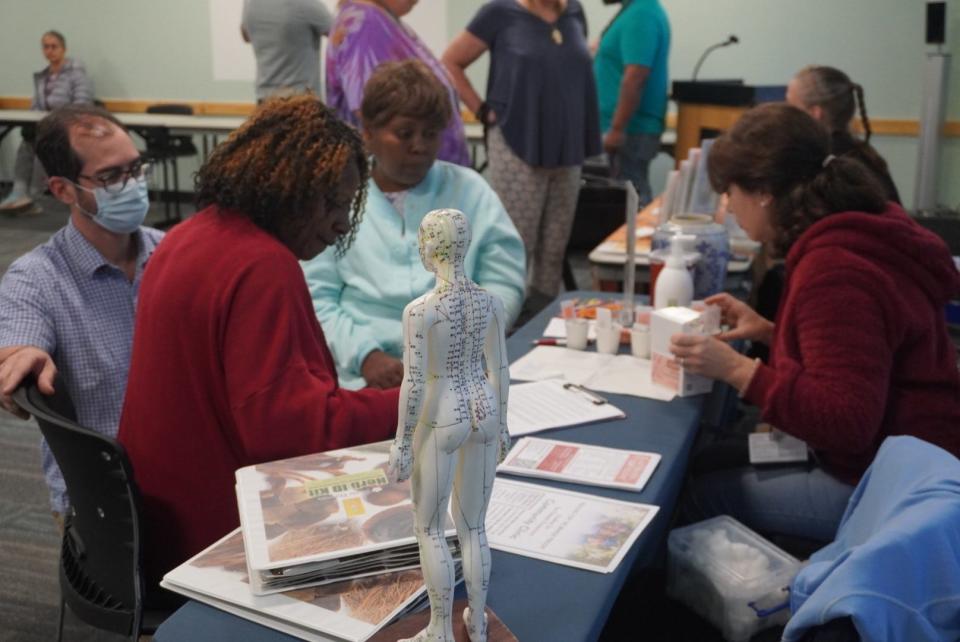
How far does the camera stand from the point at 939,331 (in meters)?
1.67

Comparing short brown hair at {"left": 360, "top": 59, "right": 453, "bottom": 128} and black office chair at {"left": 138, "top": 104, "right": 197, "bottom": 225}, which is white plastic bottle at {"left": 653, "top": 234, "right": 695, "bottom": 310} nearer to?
short brown hair at {"left": 360, "top": 59, "right": 453, "bottom": 128}

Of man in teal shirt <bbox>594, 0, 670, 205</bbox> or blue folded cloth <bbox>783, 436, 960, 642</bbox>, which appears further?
man in teal shirt <bbox>594, 0, 670, 205</bbox>

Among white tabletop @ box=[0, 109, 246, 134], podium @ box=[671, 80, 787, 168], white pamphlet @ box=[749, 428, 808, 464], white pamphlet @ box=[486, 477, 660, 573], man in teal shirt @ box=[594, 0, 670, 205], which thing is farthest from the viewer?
white tabletop @ box=[0, 109, 246, 134]

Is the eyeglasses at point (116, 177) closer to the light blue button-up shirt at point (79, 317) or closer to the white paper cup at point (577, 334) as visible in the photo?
the light blue button-up shirt at point (79, 317)

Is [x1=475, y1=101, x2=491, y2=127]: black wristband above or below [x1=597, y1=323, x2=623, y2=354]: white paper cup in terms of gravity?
above

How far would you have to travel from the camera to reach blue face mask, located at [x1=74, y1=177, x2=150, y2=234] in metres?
1.82

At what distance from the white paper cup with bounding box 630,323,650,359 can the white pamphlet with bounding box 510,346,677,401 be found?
0.06ft

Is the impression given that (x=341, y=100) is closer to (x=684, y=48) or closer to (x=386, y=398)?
(x=386, y=398)

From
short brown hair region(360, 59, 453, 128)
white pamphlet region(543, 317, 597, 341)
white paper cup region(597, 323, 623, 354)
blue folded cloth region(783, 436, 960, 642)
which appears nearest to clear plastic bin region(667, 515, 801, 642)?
blue folded cloth region(783, 436, 960, 642)

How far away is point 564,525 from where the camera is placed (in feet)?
3.95

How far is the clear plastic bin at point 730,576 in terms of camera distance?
4.58 feet

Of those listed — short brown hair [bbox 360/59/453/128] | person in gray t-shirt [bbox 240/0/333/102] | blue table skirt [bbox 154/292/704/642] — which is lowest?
blue table skirt [bbox 154/292/704/642]

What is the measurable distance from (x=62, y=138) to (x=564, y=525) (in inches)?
51.1

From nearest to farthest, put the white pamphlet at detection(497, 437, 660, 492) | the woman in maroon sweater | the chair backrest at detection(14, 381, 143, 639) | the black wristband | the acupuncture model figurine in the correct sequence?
1. the acupuncture model figurine
2. the chair backrest at detection(14, 381, 143, 639)
3. the white pamphlet at detection(497, 437, 660, 492)
4. the woman in maroon sweater
5. the black wristband
